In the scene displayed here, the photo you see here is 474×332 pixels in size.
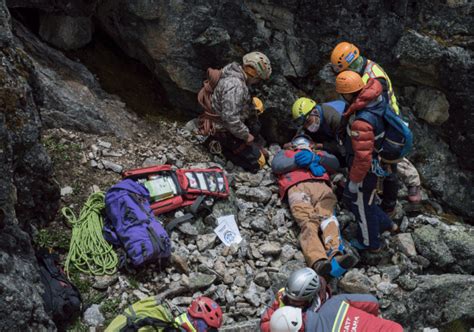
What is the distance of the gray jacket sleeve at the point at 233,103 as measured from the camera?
933cm

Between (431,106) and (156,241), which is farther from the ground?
(431,106)

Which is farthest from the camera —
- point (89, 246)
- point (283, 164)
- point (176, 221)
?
point (283, 164)

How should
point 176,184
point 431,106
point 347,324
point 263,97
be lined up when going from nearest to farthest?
point 347,324
point 176,184
point 263,97
point 431,106

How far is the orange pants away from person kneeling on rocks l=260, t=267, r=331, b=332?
3.36 feet

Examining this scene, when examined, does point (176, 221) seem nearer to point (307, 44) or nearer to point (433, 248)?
point (433, 248)

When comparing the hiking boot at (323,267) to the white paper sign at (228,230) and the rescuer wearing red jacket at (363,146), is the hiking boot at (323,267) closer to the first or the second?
the rescuer wearing red jacket at (363,146)

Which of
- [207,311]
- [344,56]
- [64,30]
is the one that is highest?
[344,56]

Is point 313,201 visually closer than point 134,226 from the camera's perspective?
No

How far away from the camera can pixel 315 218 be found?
8812 mm

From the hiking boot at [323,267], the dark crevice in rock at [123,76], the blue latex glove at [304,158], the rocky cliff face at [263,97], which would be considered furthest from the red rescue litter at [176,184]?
the dark crevice in rock at [123,76]

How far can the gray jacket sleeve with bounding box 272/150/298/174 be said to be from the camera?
9.53 m

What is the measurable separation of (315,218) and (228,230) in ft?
4.73

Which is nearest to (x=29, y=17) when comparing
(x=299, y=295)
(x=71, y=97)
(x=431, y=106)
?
(x=71, y=97)

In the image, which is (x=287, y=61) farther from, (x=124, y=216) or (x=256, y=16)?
(x=124, y=216)
